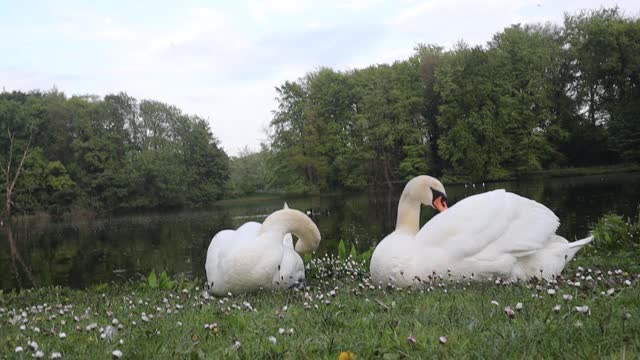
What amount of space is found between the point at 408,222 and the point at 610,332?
4858 millimetres

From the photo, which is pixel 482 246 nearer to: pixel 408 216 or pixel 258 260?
pixel 408 216

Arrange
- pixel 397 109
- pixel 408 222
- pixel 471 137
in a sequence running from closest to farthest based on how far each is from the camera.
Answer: pixel 408 222 → pixel 471 137 → pixel 397 109

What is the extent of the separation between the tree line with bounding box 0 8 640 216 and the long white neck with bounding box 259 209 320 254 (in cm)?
5020

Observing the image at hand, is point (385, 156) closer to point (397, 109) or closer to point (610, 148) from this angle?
point (397, 109)

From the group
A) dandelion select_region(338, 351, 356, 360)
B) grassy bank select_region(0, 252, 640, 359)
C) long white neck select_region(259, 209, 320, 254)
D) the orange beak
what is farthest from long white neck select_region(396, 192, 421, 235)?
dandelion select_region(338, 351, 356, 360)

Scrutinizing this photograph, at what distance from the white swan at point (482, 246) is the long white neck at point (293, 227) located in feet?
4.94

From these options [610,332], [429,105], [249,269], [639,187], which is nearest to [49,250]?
[249,269]

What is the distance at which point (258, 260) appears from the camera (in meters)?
7.12

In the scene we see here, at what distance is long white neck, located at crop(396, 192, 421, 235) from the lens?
7684mm

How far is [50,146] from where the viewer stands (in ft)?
227

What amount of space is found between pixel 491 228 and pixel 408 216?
1.46 metres

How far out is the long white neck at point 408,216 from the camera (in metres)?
7.68

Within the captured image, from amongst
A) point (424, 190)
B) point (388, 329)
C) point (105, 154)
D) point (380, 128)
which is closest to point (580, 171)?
point (380, 128)

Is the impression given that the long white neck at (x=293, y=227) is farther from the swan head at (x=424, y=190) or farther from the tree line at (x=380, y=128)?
the tree line at (x=380, y=128)
